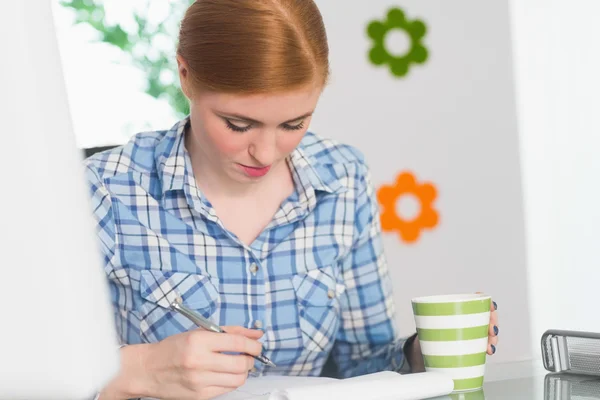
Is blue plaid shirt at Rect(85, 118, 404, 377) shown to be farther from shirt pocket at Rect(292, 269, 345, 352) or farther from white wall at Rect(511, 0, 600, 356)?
white wall at Rect(511, 0, 600, 356)

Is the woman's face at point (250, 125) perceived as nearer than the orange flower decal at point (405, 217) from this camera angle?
Yes

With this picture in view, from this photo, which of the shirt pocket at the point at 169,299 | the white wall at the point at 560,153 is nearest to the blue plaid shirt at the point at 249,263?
the shirt pocket at the point at 169,299

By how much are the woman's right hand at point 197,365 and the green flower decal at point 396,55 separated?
103 inches

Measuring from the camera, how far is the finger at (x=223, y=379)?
864 millimetres

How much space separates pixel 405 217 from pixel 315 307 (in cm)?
220

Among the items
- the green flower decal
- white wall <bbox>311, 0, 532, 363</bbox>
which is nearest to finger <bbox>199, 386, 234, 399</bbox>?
white wall <bbox>311, 0, 532, 363</bbox>

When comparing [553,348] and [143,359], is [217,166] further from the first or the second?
[553,348]

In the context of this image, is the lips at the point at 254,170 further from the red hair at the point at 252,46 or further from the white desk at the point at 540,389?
the white desk at the point at 540,389

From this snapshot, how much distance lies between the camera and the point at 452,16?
11.4 feet

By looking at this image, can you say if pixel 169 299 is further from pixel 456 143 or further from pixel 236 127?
pixel 456 143

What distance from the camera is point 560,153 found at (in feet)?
11.6

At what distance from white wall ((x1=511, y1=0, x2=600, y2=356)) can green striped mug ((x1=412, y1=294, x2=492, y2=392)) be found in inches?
111

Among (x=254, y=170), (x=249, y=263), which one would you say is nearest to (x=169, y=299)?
(x=249, y=263)

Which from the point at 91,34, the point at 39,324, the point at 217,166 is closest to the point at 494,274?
the point at 91,34
